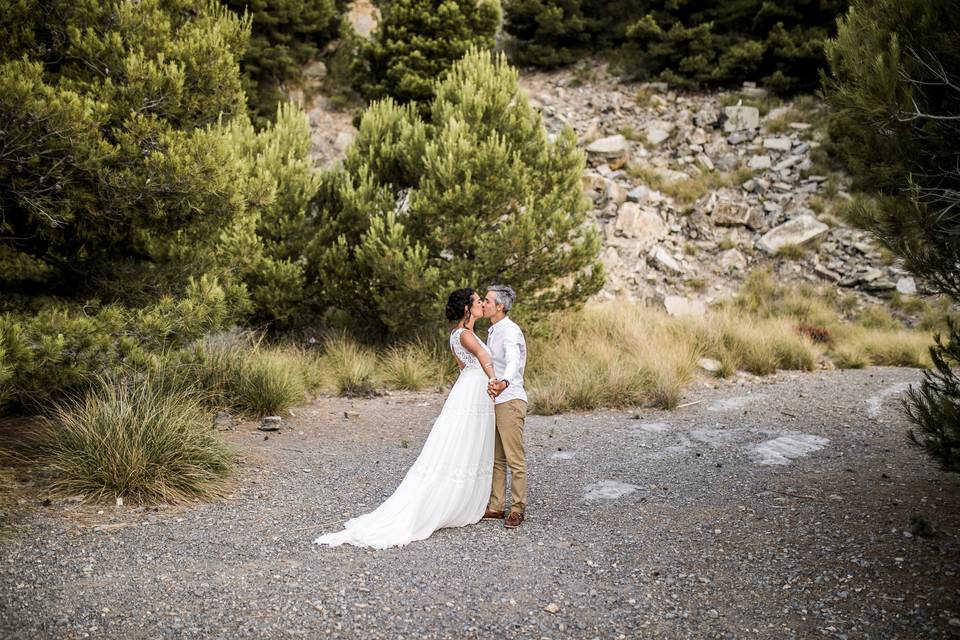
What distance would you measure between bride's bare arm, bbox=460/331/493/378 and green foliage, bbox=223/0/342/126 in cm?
1650

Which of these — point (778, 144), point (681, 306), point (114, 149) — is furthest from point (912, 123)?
point (778, 144)

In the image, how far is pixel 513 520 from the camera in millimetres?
5188

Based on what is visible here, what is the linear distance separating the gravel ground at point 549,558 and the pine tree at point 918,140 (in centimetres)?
97

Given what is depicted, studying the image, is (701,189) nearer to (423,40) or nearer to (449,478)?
(423,40)

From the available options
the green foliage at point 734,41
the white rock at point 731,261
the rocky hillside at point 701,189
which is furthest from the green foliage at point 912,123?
the green foliage at point 734,41

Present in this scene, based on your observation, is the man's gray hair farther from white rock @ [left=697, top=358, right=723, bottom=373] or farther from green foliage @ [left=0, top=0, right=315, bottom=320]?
white rock @ [left=697, top=358, right=723, bottom=373]

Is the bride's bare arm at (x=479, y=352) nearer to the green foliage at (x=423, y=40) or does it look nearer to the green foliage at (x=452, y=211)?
the green foliage at (x=452, y=211)

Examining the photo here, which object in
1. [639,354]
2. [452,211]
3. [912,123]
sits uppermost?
[912,123]

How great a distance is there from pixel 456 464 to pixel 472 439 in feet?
0.74

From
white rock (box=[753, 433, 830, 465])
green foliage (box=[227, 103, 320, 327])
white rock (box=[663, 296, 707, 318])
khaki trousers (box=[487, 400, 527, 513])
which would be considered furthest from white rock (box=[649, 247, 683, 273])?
khaki trousers (box=[487, 400, 527, 513])

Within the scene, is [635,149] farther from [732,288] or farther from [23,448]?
[23,448]

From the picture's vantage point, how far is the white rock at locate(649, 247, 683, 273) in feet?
61.8

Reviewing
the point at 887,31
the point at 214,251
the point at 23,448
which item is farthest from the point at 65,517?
the point at 887,31

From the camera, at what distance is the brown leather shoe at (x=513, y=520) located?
17.0 ft
